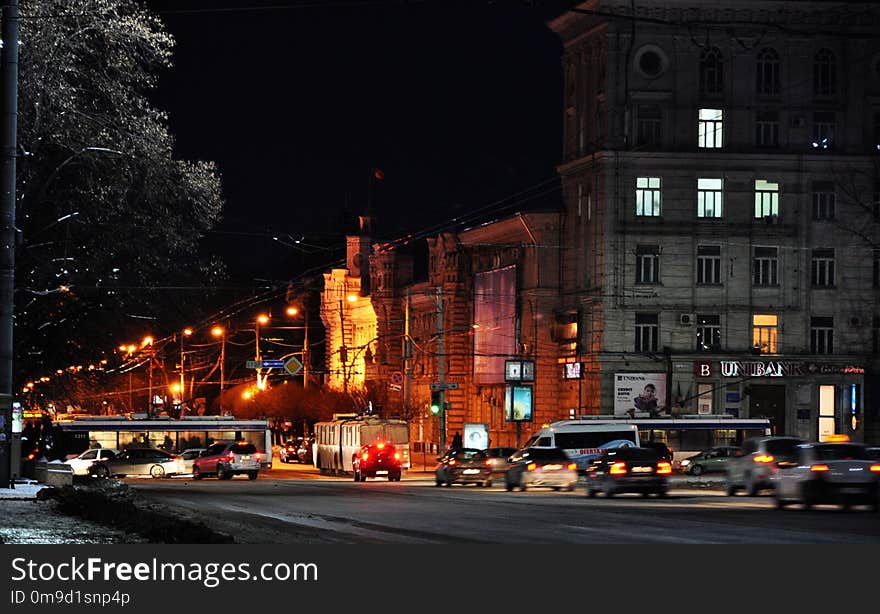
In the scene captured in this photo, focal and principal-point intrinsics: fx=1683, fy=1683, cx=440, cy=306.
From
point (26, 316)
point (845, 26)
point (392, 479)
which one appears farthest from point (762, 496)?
point (845, 26)

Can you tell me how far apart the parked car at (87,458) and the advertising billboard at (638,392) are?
25187 millimetres

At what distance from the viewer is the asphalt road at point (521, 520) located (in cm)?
2370

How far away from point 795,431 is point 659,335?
834 centimetres

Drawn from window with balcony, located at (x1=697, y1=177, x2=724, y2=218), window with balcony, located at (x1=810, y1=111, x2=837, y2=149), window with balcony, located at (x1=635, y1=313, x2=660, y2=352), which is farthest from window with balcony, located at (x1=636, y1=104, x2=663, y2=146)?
window with balcony, located at (x1=635, y1=313, x2=660, y2=352)

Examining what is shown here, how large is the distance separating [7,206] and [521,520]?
14037 millimetres

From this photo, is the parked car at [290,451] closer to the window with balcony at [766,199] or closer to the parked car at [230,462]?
the parked car at [230,462]

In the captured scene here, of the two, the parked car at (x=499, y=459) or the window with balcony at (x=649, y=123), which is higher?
the window with balcony at (x=649, y=123)

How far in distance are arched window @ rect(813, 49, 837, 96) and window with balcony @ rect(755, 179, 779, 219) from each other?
17.1ft

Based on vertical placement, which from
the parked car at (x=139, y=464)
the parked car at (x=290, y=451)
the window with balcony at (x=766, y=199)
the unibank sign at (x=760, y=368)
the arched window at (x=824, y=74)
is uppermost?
the arched window at (x=824, y=74)

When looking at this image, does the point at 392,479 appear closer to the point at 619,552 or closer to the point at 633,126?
the point at 633,126

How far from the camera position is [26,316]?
4462 cm

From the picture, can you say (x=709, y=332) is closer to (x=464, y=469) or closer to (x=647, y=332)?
(x=647, y=332)

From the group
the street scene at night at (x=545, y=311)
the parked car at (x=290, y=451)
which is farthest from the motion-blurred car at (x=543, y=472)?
the parked car at (x=290, y=451)

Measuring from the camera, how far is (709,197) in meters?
84.5
